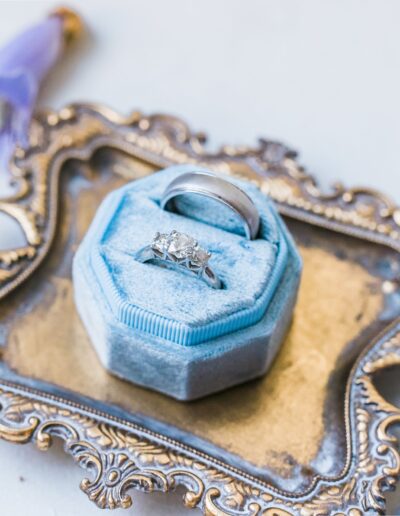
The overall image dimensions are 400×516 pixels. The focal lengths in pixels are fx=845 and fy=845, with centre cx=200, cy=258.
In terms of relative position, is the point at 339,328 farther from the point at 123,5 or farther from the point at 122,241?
the point at 123,5

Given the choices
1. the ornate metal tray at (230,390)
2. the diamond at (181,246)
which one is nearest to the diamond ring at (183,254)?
the diamond at (181,246)

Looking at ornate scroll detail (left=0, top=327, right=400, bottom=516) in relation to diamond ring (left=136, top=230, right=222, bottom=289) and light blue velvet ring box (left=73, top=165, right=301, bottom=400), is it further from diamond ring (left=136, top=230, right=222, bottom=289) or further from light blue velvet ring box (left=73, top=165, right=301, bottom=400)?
diamond ring (left=136, top=230, right=222, bottom=289)

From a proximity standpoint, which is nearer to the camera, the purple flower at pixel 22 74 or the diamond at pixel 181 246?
the diamond at pixel 181 246

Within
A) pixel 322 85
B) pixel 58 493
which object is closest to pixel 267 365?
pixel 58 493

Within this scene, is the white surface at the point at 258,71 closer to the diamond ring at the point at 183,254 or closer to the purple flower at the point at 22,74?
the purple flower at the point at 22,74

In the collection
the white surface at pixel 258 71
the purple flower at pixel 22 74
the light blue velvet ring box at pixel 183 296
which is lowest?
the light blue velvet ring box at pixel 183 296

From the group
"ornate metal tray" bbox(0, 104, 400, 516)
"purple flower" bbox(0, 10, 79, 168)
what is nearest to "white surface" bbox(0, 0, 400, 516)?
"purple flower" bbox(0, 10, 79, 168)

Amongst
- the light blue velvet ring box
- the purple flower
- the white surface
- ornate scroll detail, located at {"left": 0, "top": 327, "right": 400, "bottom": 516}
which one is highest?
the white surface

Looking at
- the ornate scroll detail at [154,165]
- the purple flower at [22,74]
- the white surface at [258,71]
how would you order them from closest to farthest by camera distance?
the ornate scroll detail at [154,165], the purple flower at [22,74], the white surface at [258,71]
